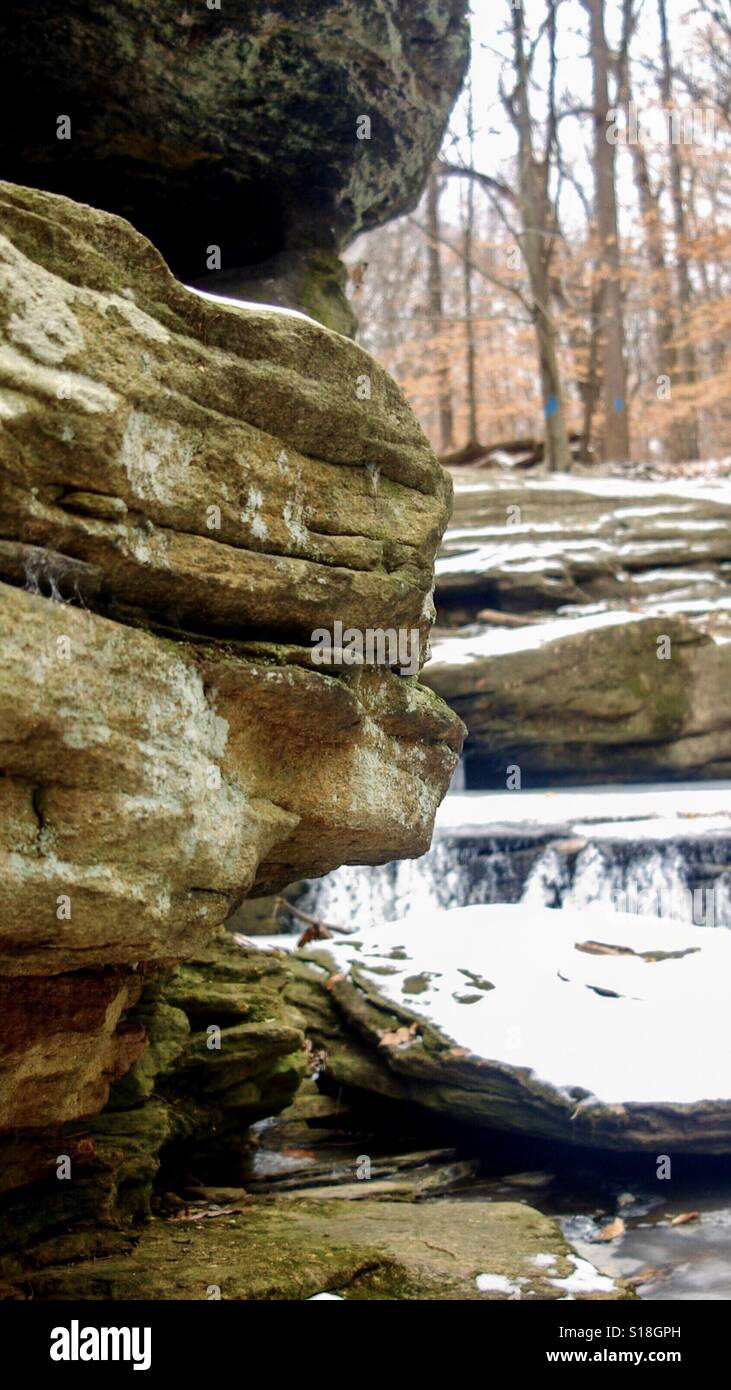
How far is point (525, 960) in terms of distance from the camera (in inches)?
289

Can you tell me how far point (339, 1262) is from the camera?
14.3ft

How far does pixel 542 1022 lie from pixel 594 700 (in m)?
6.17

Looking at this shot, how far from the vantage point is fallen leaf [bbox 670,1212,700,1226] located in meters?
5.73

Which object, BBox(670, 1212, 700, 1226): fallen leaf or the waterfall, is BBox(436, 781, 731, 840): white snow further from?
BBox(670, 1212, 700, 1226): fallen leaf

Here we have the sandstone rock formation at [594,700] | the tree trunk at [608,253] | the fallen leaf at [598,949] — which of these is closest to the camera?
the fallen leaf at [598,949]

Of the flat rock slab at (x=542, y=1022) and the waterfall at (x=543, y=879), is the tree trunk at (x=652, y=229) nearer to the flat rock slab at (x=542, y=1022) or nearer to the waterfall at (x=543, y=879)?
the waterfall at (x=543, y=879)

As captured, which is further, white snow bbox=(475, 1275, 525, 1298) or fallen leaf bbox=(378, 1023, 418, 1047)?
fallen leaf bbox=(378, 1023, 418, 1047)

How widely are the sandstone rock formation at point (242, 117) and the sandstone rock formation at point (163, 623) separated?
2128 millimetres

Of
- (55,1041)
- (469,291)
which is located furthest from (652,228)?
(55,1041)

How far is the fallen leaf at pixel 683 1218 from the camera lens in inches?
226

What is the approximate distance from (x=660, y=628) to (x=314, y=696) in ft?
31.5

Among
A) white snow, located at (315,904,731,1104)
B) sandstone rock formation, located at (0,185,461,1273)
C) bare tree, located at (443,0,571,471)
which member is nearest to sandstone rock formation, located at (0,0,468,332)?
sandstone rock formation, located at (0,185,461,1273)

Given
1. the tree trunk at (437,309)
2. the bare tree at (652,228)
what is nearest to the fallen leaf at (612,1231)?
the tree trunk at (437,309)

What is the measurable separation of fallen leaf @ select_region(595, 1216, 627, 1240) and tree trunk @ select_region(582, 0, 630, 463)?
1625cm
